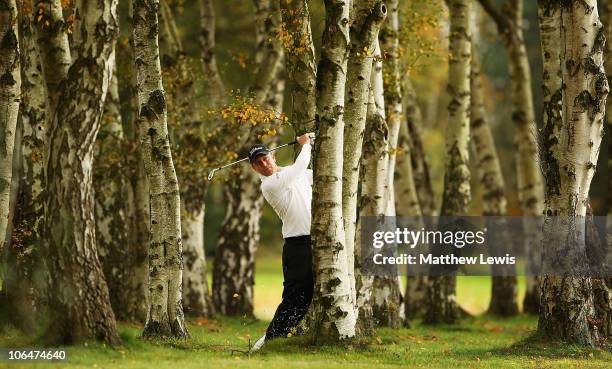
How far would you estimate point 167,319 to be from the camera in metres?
14.3

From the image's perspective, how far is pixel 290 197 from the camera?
1386 centimetres

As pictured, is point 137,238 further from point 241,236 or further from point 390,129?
point 390,129

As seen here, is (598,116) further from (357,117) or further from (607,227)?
(607,227)

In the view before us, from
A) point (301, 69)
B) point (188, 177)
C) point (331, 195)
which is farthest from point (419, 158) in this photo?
point (331, 195)

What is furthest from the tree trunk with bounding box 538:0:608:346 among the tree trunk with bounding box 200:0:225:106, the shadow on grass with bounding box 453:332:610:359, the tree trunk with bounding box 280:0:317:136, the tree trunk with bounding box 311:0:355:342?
the tree trunk with bounding box 200:0:225:106

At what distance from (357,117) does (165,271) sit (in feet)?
10.4

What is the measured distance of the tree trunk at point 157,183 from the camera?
563 inches

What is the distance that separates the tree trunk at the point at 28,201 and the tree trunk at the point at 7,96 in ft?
1.83

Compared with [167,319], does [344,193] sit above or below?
above

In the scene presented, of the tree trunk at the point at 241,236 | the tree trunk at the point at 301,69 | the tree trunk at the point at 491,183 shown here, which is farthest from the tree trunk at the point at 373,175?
the tree trunk at the point at 491,183

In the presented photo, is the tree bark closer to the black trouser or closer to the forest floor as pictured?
the forest floor

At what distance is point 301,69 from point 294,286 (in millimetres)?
3011

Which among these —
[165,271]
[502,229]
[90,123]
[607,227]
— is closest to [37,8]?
[90,123]

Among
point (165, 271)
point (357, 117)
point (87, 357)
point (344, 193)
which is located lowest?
point (87, 357)
